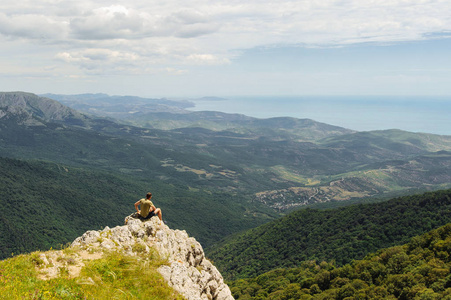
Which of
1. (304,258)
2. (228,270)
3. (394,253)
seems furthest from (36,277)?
(228,270)

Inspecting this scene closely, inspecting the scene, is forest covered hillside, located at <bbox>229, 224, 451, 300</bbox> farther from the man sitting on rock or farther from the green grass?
the man sitting on rock

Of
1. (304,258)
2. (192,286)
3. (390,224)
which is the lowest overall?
(304,258)

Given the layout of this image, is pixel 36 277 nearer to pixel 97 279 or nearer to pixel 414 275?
pixel 97 279

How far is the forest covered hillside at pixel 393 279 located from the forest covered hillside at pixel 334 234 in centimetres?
3673

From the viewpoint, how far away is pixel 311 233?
12925 cm

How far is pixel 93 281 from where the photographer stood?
1961 cm

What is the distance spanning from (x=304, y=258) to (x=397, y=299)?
70.8 m

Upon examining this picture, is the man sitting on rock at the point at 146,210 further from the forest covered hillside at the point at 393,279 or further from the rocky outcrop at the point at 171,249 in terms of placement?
the forest covered hillside at the point at 393,279

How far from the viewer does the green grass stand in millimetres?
17359

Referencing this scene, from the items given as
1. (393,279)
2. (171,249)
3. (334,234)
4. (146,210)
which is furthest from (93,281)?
(334,234)

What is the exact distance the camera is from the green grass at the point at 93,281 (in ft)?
57.0

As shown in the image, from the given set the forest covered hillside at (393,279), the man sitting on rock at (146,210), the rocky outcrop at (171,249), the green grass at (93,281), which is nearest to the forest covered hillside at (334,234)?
the forest covered hillside at (393,279)

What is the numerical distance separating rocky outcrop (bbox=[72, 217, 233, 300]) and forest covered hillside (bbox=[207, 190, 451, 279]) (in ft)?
269

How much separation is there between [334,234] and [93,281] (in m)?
118
